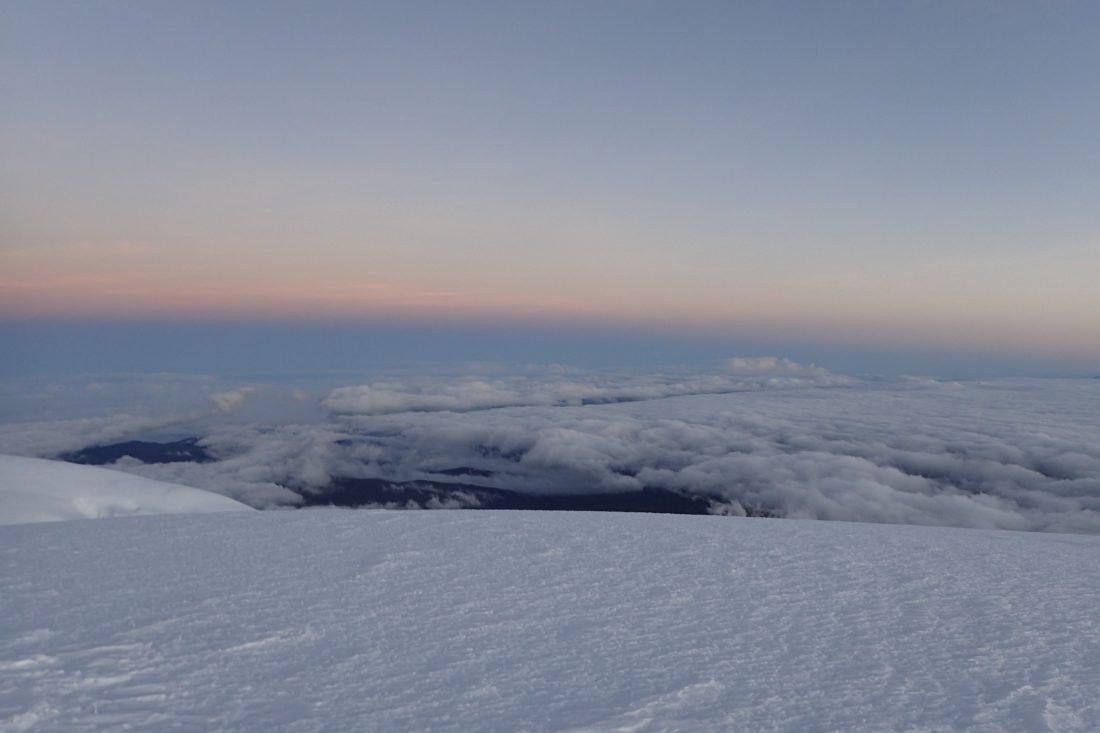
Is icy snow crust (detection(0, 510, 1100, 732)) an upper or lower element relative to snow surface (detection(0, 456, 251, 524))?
upper

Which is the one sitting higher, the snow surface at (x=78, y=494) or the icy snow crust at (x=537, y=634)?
the icy snow crust at (x=537, y=634)

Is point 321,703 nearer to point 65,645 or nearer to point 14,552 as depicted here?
point 65,645

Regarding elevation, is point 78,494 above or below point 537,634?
below

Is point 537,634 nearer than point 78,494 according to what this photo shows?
Yes

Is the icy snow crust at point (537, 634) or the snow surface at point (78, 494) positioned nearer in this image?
the icy snow crust at point (537, 634)
